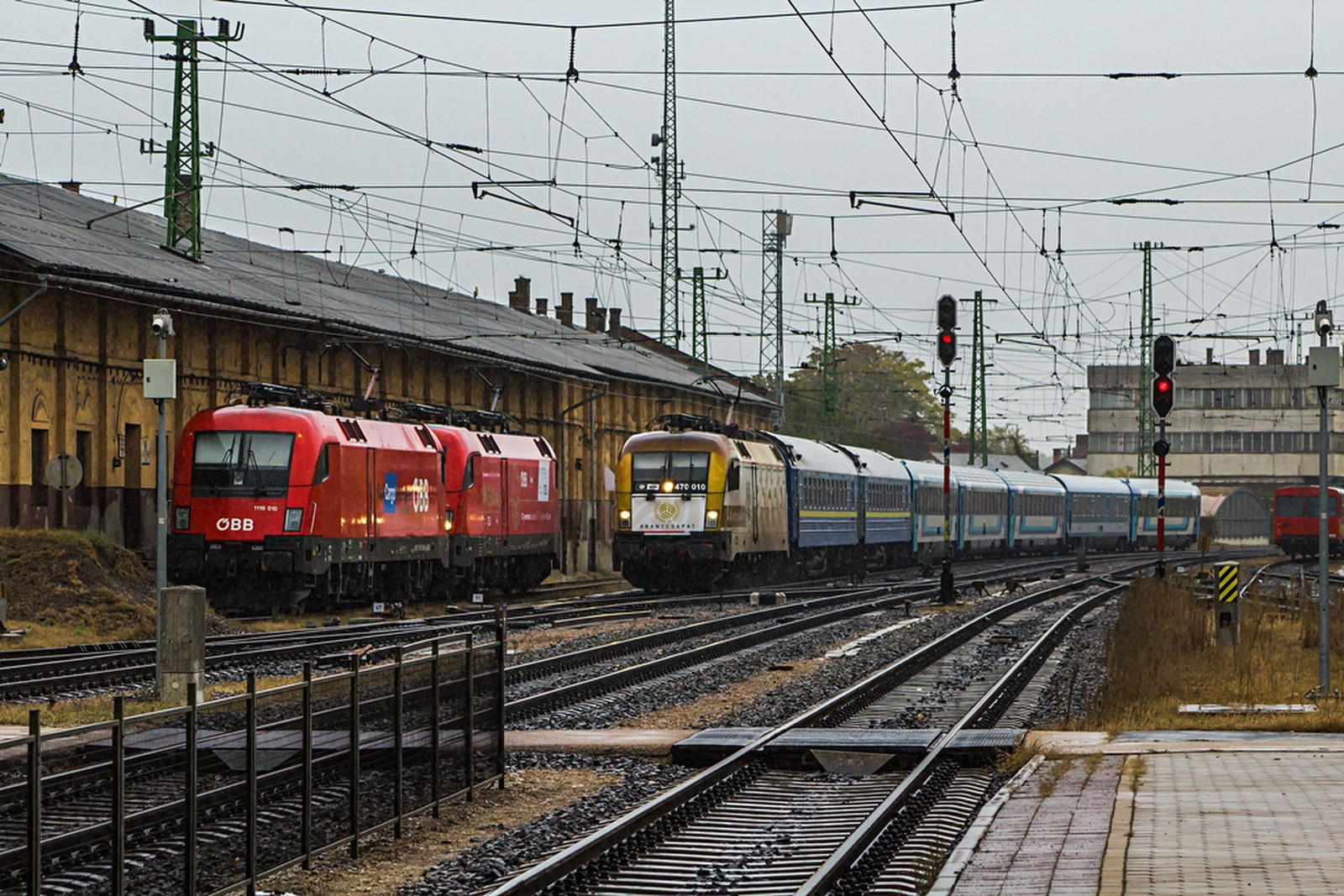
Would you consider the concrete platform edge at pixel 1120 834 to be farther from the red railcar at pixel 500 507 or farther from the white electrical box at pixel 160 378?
the red railcar at pixel 500 507

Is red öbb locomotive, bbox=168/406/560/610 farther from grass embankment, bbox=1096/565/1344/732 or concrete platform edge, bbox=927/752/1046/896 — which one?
concrete platform edge, bbox=927/752/1046/896

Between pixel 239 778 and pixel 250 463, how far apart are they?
68.9 ft

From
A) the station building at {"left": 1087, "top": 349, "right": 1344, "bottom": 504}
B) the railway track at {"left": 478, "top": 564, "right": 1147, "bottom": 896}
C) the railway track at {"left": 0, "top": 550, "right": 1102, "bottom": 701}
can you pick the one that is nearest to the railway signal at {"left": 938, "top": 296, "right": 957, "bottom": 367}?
the railway track at {"left": 0, "top": 550, "right": 1102, "bottom": 701}

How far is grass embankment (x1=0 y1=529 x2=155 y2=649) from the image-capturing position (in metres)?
26.9

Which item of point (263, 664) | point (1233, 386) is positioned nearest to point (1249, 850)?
point (263, 664)

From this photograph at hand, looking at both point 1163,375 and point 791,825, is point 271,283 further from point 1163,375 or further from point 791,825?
point 791,825

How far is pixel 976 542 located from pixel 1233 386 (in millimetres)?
66541

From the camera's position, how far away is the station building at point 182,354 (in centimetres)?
3088

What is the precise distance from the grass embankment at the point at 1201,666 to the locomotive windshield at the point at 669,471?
11.4 m

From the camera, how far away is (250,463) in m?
29.9

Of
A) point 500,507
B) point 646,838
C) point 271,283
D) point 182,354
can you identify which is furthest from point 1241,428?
point 646,838

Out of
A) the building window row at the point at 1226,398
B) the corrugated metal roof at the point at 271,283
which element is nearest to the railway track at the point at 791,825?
the corrugated metal roof at the point at 271,283

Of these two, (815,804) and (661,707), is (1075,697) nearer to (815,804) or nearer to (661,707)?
(661,707)

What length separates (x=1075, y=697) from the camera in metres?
19.1
